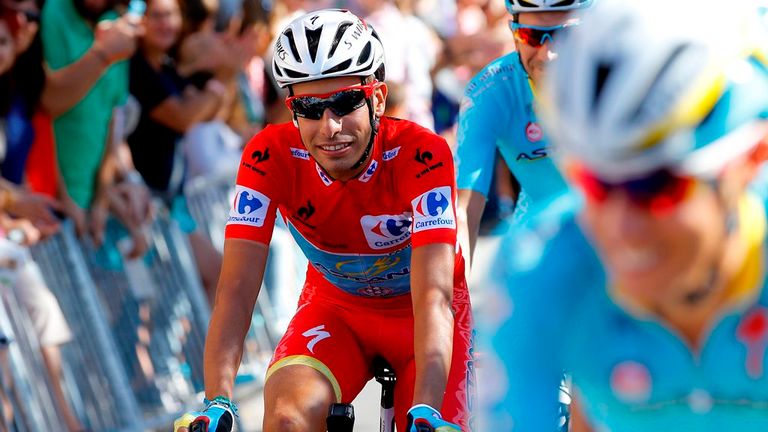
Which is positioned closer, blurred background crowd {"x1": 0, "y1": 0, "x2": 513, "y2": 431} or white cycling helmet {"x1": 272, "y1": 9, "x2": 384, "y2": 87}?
white cycling helmet {"x1": 272, "y1": 9, "x2": 384, "y2": 87}

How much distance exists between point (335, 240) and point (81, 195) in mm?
2936

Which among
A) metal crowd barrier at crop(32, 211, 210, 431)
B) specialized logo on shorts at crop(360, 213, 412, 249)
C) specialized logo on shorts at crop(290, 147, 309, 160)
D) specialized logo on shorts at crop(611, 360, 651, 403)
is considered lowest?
metal crowd barrier at crop(32, 211, 210, 431)

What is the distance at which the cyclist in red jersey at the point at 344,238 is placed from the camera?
4219mm

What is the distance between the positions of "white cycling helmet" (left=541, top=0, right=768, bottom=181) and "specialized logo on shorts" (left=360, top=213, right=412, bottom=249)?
2.35 m

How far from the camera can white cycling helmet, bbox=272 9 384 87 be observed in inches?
177

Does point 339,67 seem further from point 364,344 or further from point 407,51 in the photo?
point 407,51

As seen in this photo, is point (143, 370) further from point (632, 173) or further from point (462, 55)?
point (632, 173)

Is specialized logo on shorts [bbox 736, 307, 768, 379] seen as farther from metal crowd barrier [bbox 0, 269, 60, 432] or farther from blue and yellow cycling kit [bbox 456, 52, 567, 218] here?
metal crowd barrier [bbox 0, 269, 60, 432]

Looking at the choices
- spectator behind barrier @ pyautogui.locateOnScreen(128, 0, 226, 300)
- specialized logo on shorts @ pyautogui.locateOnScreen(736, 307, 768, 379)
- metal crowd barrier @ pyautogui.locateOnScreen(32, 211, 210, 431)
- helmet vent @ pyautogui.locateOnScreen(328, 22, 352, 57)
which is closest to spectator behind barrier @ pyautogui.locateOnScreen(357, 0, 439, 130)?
spectator behind barrier @ pyautogui.locateOnScreen(128, 0, 226, 300)

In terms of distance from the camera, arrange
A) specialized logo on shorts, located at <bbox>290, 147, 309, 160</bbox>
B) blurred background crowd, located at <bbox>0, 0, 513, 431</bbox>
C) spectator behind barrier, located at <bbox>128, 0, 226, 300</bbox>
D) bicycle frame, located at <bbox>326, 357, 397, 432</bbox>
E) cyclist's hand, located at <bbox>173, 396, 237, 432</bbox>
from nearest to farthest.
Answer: cyclist's hand, located at <bbox>173, 396, 237, 432</bbox>
bicycle frame, located at <bbox>326, 357, 397, 432</bbox>
specialized logo on shorts, located at <bbox>290, 147, 309, 160</bbox>
blurred background crowd, located at <bbox>0, 0, 513, 431</bbox>
spectator behind barrier, located at <bbox>128, 0, 226, 300</bbox>

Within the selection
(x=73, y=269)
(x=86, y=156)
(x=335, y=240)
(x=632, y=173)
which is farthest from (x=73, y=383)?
(x=632, y=173)

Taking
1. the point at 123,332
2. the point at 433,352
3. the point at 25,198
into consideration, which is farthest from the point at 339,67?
the point at 123,332

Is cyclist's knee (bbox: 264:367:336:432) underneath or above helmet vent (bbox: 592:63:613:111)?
underneath

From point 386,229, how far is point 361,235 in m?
0.09
